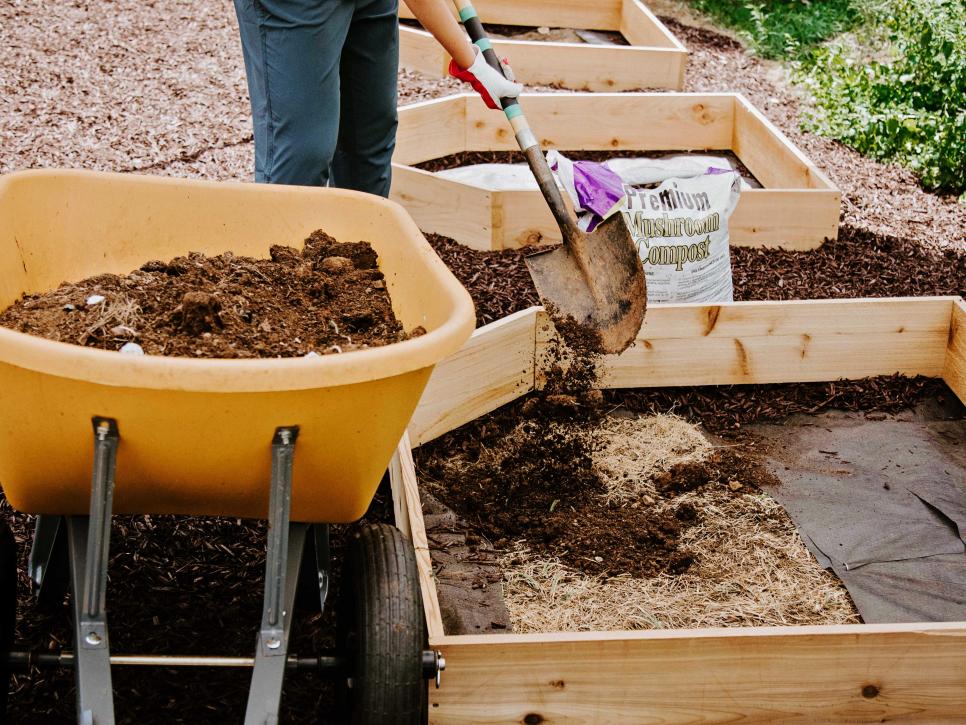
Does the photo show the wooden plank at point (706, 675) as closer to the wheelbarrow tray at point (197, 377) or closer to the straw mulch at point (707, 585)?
the straw mulch at point (707, 585)

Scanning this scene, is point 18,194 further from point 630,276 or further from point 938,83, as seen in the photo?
point 938,83

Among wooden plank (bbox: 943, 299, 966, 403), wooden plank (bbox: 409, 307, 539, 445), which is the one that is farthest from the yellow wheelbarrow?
wooden plank (bbox: 943, 299, 966, 403)

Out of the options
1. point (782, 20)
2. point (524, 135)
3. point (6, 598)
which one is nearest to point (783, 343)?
point (524, 135)

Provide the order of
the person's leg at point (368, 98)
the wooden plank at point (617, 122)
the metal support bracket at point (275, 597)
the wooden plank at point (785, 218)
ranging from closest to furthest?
the metal support bracket at point (275, 597)
the person's leg at point (368, 98)
the wooden plank at point (785, 218)
the wooden plank at point (617, 122)

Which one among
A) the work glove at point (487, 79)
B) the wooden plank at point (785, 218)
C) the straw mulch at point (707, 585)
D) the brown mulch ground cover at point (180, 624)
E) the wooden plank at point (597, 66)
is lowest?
the straw mulch at point (707, 585)

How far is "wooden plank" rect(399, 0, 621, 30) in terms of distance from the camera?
7.09 metres

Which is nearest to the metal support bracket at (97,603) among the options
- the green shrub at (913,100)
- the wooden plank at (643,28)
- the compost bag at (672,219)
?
the compost bag at (672,219)

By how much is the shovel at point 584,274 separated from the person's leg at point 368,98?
24 cm

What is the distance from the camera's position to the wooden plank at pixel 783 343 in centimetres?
322

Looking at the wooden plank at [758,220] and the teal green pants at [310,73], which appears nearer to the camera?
the teal green pants at [310,73]

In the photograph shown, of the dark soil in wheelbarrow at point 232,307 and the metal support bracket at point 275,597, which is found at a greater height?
the dark soil in wheelbarrow at point 232,307

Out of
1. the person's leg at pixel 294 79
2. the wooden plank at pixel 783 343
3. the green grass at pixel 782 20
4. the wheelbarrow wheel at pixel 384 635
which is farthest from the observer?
the green grass at pixel 782 20

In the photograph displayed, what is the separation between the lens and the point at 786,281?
12.7 ft

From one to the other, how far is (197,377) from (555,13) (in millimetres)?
6361
